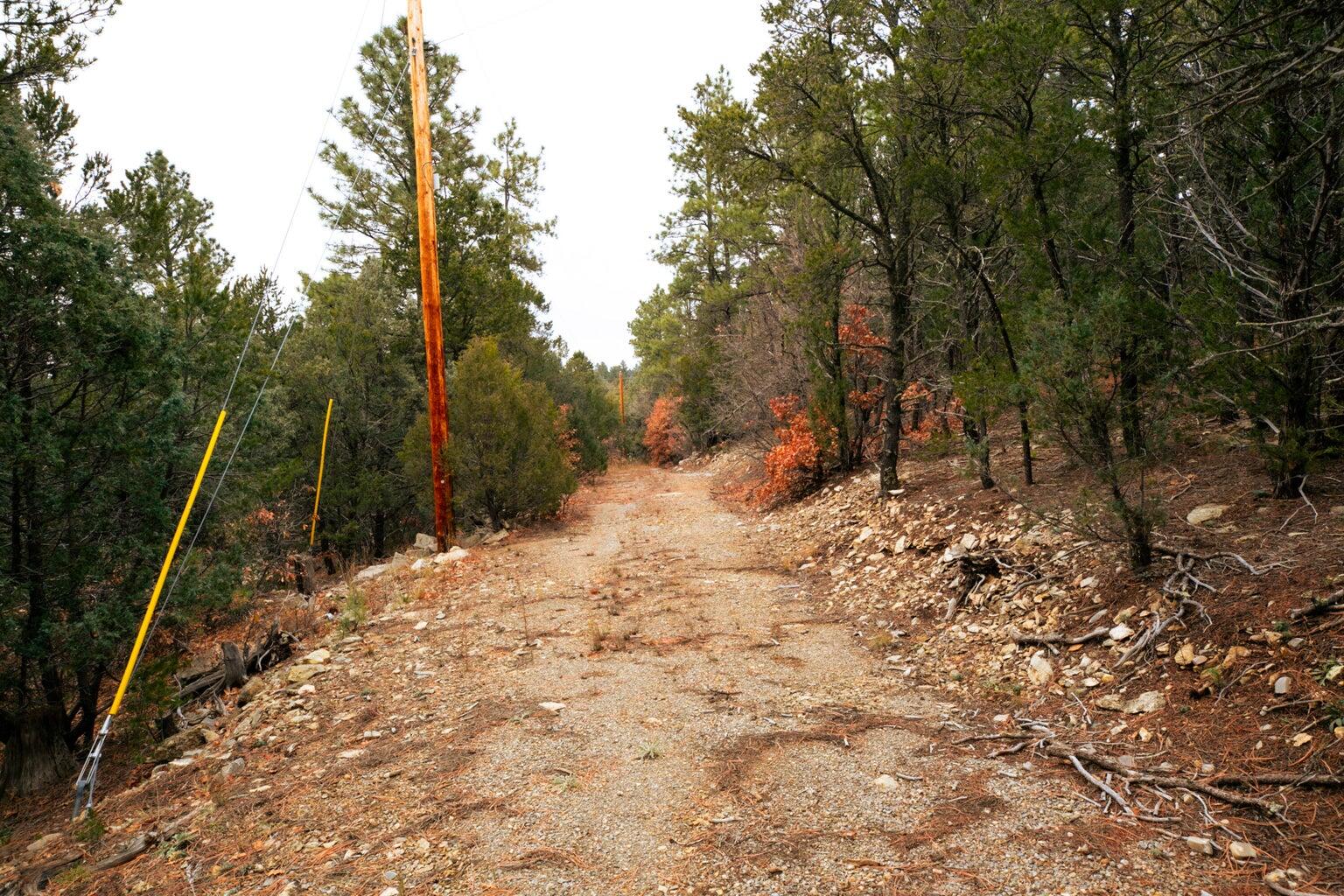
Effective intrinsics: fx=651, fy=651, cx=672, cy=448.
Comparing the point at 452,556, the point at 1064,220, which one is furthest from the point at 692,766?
the point at 452,556

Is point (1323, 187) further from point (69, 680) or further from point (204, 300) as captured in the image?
point (69, 680)

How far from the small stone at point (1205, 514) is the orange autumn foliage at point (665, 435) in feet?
86.1

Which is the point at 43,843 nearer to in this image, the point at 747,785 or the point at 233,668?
the point at 233,668

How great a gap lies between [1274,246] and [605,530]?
408 inches

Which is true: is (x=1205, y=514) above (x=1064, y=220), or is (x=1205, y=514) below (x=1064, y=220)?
below

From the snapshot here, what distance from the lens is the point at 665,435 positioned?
3503 cm

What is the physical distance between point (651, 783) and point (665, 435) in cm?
3150

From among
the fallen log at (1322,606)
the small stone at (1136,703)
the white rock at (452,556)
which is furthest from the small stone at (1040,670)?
the white rock at (452,556)

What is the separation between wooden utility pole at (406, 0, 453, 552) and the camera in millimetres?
10203

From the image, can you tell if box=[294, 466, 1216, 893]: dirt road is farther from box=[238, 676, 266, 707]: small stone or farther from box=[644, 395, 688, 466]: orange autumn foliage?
box=[644, 395, 688, 466]: orange autumn foliage

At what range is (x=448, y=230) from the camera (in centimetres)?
1434

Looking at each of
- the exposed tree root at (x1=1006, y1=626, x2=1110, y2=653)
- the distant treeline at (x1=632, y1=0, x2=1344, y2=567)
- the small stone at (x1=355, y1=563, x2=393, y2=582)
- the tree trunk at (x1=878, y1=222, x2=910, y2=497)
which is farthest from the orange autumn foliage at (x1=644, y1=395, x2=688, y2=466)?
the exposed tree root at (x1=1006, y1=626, x2=1110, y2=653)

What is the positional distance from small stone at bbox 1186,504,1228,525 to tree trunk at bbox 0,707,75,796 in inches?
360

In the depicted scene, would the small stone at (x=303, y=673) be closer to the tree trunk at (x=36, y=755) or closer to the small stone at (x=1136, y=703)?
the tree trunk at (x=36, y=755)
